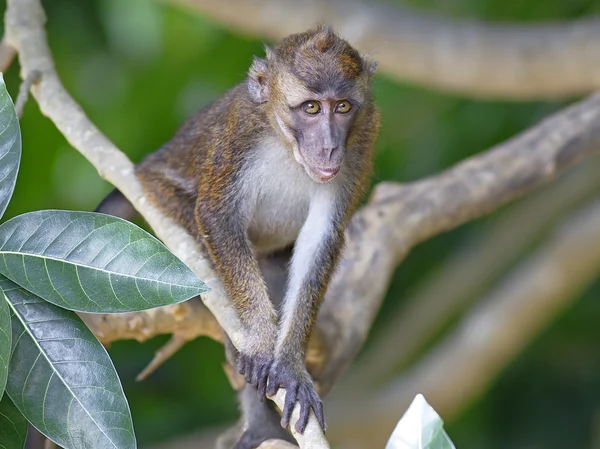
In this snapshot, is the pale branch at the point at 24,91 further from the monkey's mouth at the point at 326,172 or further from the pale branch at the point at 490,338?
the pale branch at the point at 490,338

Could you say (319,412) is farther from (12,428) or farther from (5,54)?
(5,54)

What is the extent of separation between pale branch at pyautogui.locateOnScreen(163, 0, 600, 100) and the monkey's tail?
2197mm

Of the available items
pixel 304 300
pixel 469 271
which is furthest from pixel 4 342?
pixel 469 271

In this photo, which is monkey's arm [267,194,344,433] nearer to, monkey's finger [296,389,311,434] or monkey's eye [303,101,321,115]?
monkey's finger [296,389,311,434]

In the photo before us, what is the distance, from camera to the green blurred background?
23.6ft

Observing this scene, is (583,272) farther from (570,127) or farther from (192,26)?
(192,26)

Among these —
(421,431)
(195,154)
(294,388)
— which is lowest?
(421,431)

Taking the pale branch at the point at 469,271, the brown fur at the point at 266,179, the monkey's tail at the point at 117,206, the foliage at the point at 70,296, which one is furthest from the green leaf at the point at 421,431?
the pale branch at the point at 469,271

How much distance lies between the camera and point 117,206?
13.8ft

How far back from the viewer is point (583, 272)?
6.33m

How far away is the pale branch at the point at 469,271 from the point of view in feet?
24.2

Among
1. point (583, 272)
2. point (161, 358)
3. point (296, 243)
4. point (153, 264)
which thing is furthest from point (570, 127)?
point (153, 264)

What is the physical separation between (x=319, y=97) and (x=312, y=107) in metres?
0.06

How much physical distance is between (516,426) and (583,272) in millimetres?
2249
